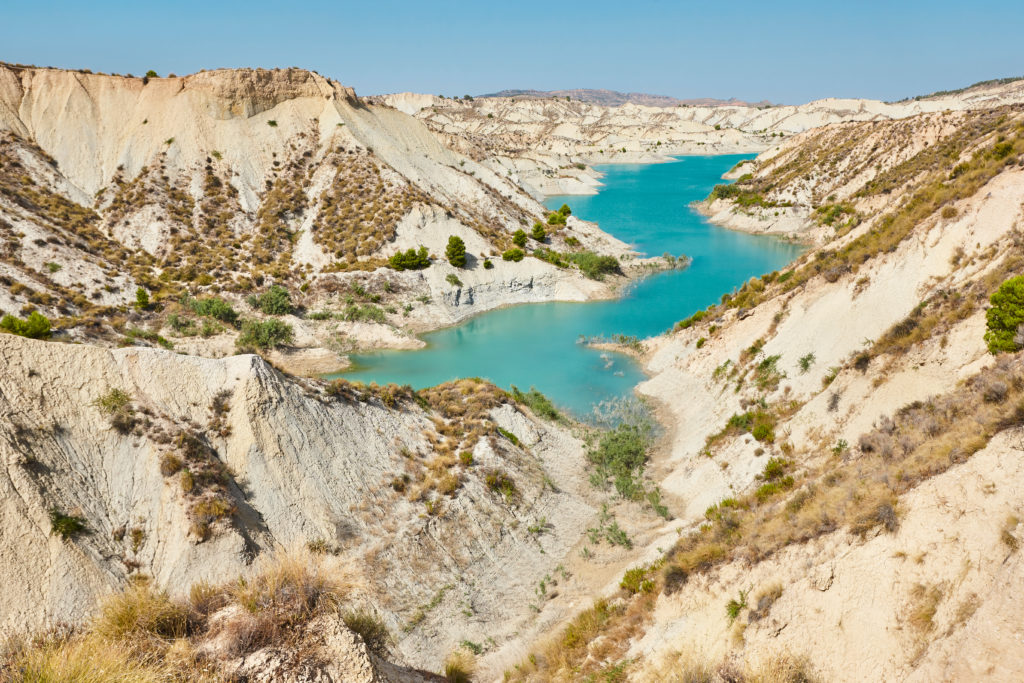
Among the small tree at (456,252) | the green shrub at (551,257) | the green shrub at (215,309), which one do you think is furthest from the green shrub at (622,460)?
the green shrub at (551,257)

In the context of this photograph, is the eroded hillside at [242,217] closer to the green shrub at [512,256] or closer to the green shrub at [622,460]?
the green shrub at [512,256]

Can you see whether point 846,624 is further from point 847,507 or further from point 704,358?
point 704,358

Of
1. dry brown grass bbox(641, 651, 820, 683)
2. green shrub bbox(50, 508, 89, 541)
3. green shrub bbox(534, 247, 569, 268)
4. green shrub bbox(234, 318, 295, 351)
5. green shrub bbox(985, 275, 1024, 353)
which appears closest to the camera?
dry brown grass bbox(641, 651, 820, 683)

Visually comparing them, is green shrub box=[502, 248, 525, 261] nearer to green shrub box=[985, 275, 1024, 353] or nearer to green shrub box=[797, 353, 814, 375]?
green shrub box=[797, 353, 814, 375]

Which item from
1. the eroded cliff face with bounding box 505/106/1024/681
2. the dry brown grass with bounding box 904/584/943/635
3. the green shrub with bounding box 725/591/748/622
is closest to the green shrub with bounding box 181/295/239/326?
the eroded cliff face with bounding box 505/106/1024/681

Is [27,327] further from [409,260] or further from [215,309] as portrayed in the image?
[409,260]

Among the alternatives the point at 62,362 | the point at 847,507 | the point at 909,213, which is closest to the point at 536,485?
the point at 847,507
